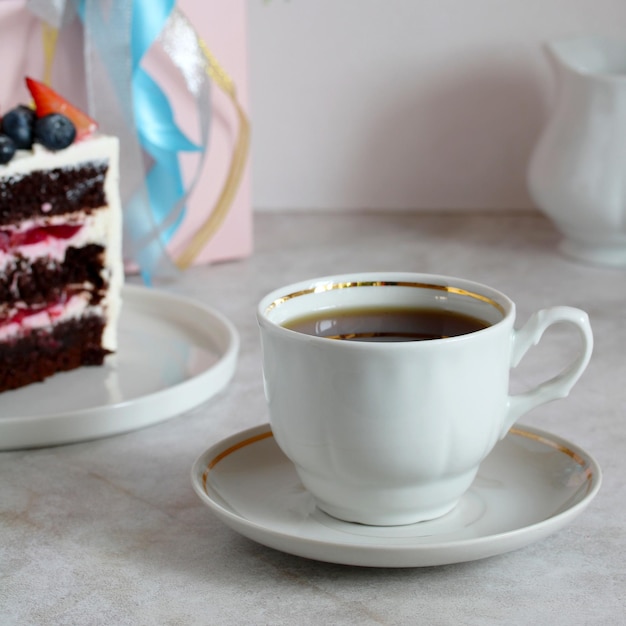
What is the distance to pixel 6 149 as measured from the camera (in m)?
0.95

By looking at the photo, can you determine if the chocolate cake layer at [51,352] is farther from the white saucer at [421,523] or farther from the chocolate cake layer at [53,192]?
the white saucer at [421,523]

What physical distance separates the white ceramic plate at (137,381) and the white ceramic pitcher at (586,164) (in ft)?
1.80

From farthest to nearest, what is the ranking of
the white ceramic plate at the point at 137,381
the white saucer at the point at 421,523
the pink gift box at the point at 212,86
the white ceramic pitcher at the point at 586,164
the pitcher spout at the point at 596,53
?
the pitcher spout at the point at 596,53, the white ceramic pitcher at the point at 586,164, the pink gift box at the point at 212,86, the white ceramic plate at the point at 137,381, the white saucer at the point at 421,523

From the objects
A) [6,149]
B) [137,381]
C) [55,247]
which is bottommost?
[137,381]

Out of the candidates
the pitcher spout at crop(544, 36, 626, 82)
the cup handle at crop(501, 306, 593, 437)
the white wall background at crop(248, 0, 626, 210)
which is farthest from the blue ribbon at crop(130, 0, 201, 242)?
the cup handle at crop(501, 306, 593, 437)

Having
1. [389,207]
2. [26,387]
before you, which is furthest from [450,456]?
[389,207]

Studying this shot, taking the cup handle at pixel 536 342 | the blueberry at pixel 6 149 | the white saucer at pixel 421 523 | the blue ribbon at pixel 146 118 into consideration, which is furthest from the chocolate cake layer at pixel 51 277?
the cup handle at pixel 536 342

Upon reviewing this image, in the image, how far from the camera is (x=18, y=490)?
29.7 inches

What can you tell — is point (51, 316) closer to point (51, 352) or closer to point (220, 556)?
point (51, 352)

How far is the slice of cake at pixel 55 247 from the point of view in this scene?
0.98 meters

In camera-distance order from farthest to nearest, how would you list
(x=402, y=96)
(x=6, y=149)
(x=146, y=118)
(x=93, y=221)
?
Result: (x=402, y=96), (x=146, y=118), (x=93, y=221), (x=6, y=149)

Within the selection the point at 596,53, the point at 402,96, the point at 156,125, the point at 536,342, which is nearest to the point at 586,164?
the point at 596,53

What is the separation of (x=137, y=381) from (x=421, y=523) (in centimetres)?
42

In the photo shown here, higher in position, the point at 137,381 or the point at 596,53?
the point at 596,53
